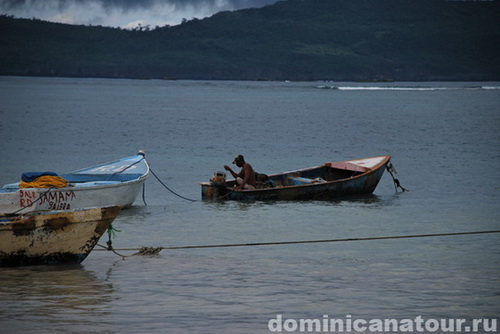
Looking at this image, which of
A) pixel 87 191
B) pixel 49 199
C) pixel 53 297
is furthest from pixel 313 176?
pixel 53 297

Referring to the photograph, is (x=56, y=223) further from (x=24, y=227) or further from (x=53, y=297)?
(x=53, y=297)

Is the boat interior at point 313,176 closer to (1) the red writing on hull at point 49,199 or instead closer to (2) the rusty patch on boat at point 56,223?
(1) the red writing on hull at point 49,199

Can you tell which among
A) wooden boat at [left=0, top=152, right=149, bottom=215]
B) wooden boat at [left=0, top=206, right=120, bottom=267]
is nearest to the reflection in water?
wooden boat at [left=0, top=206, right=120, bottom=267]

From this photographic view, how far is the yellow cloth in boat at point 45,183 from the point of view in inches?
585

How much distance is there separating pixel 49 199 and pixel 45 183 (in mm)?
435

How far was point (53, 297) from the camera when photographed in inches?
433

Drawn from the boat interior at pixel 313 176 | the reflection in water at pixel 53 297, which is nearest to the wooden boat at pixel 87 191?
the reflection in water at pixel 53 297

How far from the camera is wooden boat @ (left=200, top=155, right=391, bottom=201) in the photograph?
20047 millimetres

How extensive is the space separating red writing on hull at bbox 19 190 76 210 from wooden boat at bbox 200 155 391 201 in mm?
4614

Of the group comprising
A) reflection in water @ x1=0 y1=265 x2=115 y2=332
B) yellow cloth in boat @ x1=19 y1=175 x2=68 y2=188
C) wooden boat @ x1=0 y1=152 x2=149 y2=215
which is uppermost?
yellow cloth in boat @ x1=19 y1=175 x2=68 y2=188

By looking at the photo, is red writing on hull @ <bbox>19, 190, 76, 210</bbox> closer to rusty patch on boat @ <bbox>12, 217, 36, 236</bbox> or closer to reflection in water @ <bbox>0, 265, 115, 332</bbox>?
rusty patch on boat @ <bbox>12, 217, 36, 236</bbox>

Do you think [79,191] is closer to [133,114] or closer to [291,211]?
[291,211]

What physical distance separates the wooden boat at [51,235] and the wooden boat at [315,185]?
7.68 meters

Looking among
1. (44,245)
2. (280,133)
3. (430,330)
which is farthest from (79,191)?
(280,133)
